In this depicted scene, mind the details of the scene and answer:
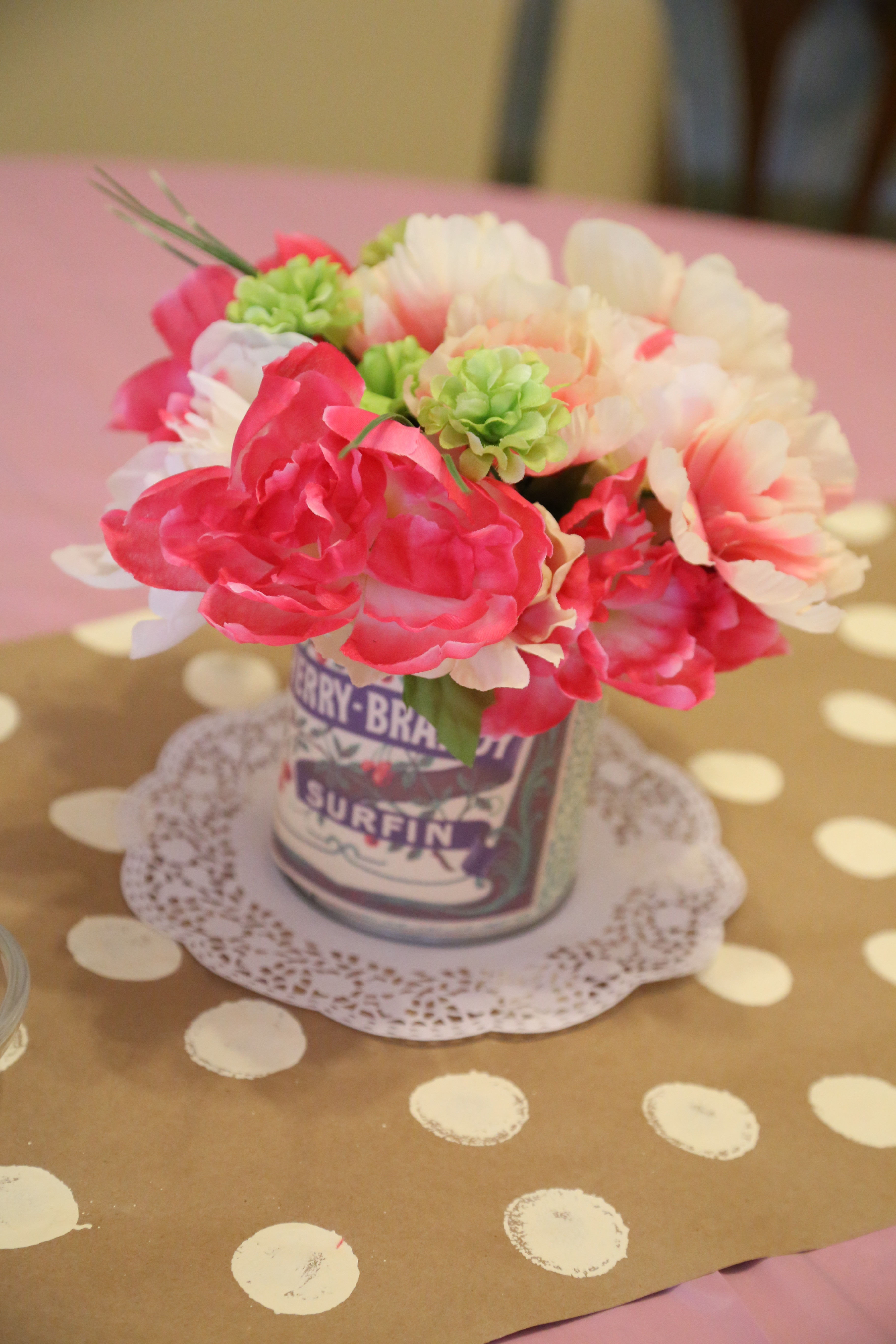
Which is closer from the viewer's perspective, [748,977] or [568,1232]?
[568,1232]

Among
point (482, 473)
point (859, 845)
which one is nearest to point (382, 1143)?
point (482, 473)

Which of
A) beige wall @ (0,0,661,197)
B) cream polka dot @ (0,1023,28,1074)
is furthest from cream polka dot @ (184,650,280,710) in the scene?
beige wall @ (0,0,661,197)

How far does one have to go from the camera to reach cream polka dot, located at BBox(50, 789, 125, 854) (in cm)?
65

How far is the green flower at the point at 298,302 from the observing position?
52cm

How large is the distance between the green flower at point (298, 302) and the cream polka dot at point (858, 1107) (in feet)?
1.25

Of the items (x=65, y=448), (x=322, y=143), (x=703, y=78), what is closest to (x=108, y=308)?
(x=65, y=448)

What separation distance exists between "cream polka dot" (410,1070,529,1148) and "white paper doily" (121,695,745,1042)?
0.08 feet

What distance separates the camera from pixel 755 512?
514 mm

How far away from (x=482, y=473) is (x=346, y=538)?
0.05 meters

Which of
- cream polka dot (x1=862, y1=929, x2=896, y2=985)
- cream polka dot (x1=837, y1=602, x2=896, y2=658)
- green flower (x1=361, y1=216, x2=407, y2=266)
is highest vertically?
green flower (x1=361, y1=216, x2=407, y2=266)

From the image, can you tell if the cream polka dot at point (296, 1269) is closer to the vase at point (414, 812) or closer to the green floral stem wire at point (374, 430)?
the vase at point (414, 812)

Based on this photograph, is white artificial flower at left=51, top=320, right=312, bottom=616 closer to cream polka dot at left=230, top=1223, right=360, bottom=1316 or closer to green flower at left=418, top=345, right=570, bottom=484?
green flower at left=418, top=345, right=570, bottom=484

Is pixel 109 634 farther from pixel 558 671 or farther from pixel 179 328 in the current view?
pixel 558 671

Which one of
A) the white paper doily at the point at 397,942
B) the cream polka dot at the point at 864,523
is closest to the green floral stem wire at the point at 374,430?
the white paper doily at the point at 397,942
